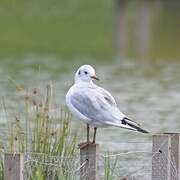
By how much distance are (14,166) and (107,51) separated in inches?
672

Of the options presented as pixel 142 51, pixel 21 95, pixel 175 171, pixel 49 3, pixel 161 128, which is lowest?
pixel 175 171

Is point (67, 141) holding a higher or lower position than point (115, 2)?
lower

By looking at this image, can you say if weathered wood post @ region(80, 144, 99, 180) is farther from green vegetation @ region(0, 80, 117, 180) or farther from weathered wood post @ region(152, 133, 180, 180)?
weathered wood post @ region(152, 133, 180, 180)

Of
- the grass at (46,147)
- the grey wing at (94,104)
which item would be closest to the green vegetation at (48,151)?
the grass at (46,147)

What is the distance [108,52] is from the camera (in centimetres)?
2209

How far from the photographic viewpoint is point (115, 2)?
32.8m

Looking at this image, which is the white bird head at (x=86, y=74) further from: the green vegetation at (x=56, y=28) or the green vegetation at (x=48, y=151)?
the green vegetation at (x=56, y=28)

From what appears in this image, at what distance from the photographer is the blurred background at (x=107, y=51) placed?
13.5 metres

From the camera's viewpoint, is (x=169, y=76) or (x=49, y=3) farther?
(x=49, y=3)

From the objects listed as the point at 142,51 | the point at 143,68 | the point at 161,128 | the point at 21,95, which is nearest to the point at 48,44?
the point at 142,51

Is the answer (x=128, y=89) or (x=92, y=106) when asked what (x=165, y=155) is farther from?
(x=128, y=89)

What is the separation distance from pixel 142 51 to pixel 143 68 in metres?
3.13

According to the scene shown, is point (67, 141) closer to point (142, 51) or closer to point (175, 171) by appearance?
point (175, 171)

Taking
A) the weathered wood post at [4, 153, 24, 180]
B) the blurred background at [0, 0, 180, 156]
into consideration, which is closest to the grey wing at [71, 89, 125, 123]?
the weathered wood post at [4, 153, 24, 180]
